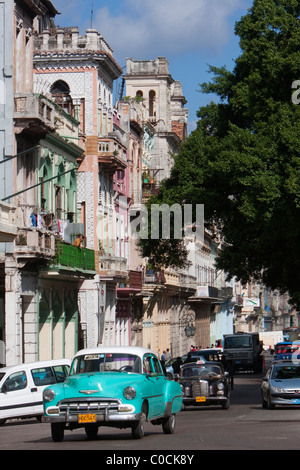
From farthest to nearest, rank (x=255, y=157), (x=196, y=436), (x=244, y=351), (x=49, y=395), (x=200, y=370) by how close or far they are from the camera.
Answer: (x=244, y=351) < (x=255, y=157) < (x=200, y=370) < (x=196, y=436) < (x=49, y=395)

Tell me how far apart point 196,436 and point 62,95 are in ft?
114

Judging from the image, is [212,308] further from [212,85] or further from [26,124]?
[26,124]

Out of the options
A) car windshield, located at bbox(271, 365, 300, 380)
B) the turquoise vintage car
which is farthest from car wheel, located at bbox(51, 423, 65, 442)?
car windshield, located at bbox(271, 365, 300, 380)

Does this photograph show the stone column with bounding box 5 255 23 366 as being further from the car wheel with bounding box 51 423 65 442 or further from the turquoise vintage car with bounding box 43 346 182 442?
the car wheel with bounding box 51 423 65 442

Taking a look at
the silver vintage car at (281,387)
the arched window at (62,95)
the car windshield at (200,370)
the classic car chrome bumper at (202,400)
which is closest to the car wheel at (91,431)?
the silver vintage car at (281,387)

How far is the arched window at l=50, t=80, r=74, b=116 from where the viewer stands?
52.5 meters

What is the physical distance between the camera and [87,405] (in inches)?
730

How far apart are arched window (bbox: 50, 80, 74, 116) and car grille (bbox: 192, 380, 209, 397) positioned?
75.1ft

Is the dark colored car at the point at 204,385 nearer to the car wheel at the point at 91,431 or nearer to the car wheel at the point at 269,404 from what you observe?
the car wheel at the point at 269,404

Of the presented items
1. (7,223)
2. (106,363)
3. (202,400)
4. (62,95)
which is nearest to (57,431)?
(106,363)

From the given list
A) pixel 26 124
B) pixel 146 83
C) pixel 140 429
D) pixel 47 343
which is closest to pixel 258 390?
pixel 47 343

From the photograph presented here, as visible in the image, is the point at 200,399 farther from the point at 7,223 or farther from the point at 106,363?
the point at 106,363

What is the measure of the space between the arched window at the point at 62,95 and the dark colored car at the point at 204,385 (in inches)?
878

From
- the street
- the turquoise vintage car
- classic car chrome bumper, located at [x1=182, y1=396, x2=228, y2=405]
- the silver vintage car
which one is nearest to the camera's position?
the street
